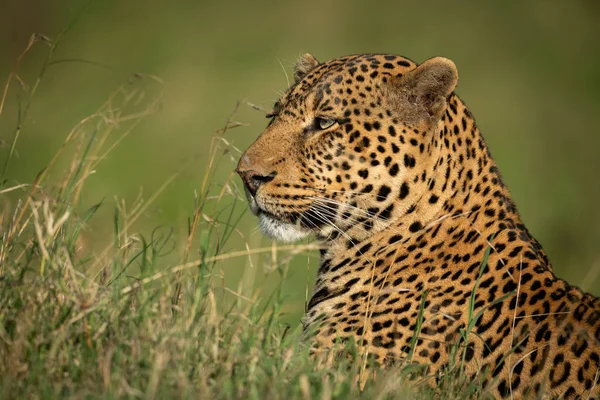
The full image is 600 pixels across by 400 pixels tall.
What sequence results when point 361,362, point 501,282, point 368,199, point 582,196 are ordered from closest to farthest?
point 361,362 < point 501,282 < point 368,199 < point 582,196

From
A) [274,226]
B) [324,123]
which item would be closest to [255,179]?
[274,226]

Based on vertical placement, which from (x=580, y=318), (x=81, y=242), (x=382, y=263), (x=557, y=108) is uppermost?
(x=557, y=108)

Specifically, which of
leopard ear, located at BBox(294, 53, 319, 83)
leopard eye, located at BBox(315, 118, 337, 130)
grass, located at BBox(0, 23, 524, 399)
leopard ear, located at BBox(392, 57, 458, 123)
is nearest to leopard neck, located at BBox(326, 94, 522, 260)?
leopard ear, located at BBox(392, 57, 458, 123)

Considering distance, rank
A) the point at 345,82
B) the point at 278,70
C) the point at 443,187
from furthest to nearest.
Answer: the point at 278,70 < the point at 345,82 < the point at 443,187

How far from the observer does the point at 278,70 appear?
23953 millimetres

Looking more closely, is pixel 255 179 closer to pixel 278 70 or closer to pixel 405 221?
pixel 405 221

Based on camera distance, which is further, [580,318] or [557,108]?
[557,108]

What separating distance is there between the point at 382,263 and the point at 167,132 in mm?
14450

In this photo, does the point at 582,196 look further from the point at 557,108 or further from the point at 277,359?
the point at 277,359

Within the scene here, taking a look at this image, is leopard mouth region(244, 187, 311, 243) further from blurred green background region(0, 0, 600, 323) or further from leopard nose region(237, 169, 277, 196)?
blurred green background region(0, 0, 600, 323)

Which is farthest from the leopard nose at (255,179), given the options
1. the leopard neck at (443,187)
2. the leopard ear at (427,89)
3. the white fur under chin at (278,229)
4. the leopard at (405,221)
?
the leopard ear at (427,89)

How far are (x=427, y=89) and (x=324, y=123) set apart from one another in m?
0.67

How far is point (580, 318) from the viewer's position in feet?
18.1

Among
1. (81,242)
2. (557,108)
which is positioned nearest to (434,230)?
(81,242)
